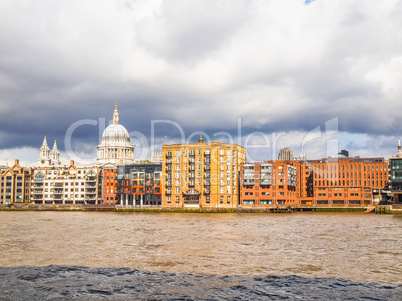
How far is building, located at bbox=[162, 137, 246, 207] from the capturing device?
490 ft

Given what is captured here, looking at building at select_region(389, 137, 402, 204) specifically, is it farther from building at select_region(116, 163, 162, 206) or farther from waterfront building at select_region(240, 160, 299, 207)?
building at select_region(116, 163, 162, 206)

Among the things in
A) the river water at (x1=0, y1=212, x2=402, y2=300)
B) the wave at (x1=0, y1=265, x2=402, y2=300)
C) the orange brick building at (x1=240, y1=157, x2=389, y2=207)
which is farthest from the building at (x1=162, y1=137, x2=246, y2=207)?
the wave at (x1=0, y1=265, x2=402, y2=300)

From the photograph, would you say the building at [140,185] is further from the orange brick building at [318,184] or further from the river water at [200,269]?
the river water at [200,269]

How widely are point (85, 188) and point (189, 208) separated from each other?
6320cm

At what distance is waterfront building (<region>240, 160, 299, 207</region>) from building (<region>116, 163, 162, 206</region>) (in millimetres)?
32389

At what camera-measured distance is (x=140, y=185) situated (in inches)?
6668

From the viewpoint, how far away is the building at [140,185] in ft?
546

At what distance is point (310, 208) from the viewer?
15600cm

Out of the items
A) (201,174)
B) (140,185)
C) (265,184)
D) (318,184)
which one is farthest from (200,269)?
(140,185)

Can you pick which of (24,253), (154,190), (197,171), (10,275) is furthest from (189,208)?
(10,275)

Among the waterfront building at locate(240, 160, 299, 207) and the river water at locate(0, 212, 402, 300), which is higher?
the waterfront building at locate(240, 160, 299, 207)

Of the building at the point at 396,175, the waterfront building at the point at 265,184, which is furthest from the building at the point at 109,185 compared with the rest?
the building at the point at 396,175

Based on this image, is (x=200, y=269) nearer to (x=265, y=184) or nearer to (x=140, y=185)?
(x=265, y=184)

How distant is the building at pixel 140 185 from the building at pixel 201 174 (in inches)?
432
